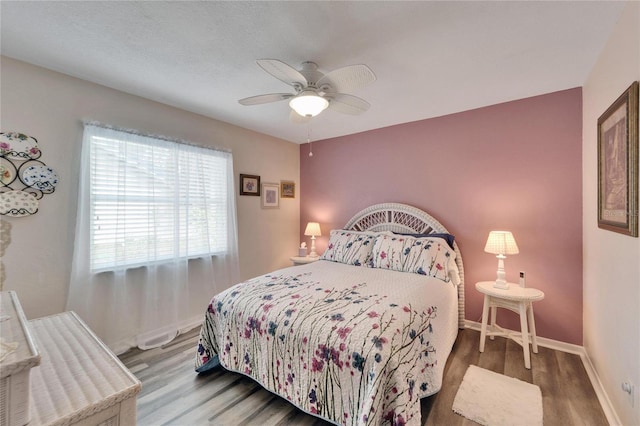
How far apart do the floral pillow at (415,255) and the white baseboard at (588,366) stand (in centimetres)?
92

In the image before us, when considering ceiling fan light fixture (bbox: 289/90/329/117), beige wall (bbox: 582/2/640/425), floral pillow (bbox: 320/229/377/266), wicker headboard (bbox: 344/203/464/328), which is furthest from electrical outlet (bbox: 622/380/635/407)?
ceiling fan light fixture (bbox: 289/90/329/117)

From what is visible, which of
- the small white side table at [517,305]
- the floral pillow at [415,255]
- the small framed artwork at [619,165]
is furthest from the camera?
the floral pillow at [415,255]

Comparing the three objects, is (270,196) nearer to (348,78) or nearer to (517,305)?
(348,78)

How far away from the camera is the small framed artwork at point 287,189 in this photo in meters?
4.28

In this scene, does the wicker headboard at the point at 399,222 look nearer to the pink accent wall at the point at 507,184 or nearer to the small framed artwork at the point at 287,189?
the pink accent wall at the point at 507,184

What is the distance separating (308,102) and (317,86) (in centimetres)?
14

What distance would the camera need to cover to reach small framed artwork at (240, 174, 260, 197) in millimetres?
3674

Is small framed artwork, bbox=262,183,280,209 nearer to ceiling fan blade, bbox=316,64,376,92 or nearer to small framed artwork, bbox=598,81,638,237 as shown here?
ceiling fan blade, bbox=316,64,376,92

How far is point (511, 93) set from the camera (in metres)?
2.59

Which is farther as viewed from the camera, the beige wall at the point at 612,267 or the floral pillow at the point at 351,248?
the floral pillow at the point at 351,248

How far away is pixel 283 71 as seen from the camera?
67.5 inches

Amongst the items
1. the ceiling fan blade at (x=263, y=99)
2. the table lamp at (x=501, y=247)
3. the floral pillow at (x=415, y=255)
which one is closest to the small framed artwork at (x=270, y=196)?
the floral pillow at (x=415, y=255)

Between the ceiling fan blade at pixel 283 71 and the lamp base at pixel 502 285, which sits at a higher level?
the ceiling fan blade at pixel 283 71

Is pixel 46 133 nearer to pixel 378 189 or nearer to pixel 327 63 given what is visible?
pixel 327 63
